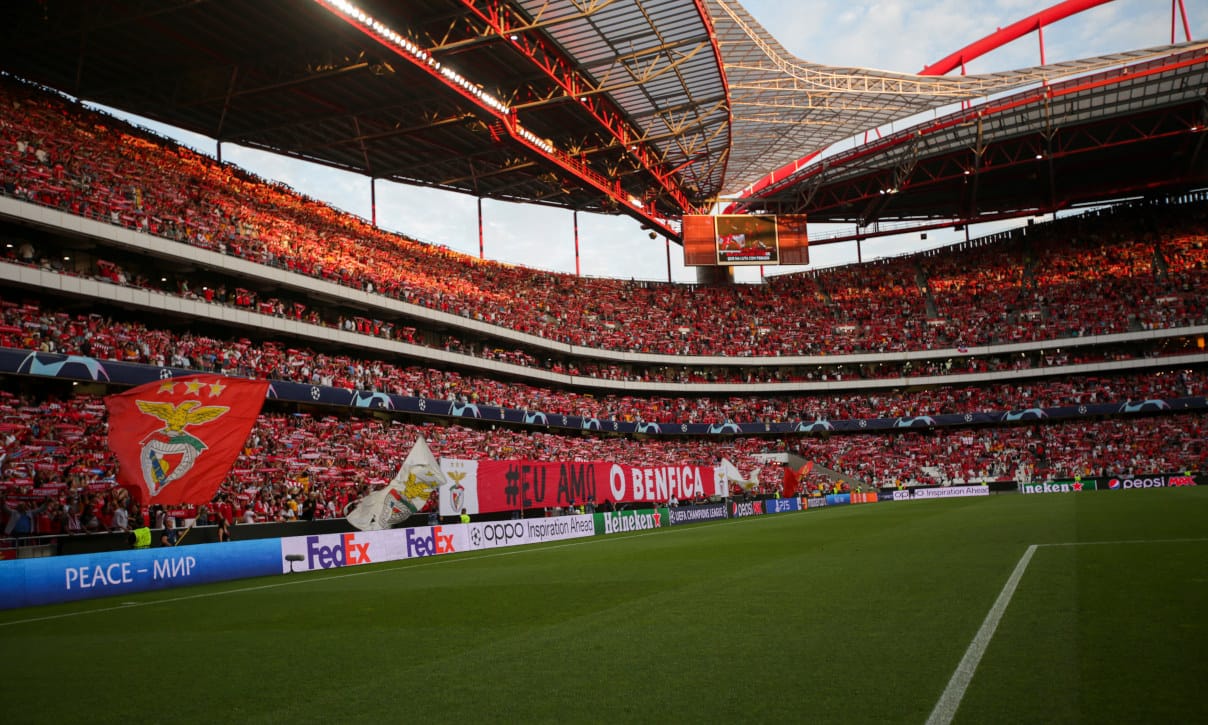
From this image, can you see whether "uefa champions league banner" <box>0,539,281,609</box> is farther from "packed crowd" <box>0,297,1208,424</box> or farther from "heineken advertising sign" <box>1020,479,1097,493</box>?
"heineken advertising sign" <box>1020,479,1097,493</box>

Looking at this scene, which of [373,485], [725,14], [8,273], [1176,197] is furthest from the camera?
[1176,197]

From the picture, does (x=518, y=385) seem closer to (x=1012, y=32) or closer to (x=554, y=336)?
(x=554, y=336)

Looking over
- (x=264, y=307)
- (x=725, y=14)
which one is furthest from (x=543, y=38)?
(x=264, y=307)

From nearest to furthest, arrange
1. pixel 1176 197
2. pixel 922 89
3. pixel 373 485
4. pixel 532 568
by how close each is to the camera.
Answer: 1. pixel 532 568
2. pixel 373 485
3. pixel 922 89
4. pixel 1176 197

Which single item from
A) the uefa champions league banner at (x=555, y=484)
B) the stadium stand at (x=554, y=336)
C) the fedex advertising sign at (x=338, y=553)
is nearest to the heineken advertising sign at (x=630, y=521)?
the uefa champions league banner at (x=555, y=484)

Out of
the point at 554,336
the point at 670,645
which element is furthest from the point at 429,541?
the point at 554,336

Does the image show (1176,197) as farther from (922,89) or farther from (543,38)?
(543,38)

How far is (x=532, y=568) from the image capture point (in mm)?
19016

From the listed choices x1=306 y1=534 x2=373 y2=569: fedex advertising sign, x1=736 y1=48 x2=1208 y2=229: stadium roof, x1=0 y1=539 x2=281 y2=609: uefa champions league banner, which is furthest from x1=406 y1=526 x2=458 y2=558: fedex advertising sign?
A: x1=736 y1=48 x2=1208 y2=229: stadium roof

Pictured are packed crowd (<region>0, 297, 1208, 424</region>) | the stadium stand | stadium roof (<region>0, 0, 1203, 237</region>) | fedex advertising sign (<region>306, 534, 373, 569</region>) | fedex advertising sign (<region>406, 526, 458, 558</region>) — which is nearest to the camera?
fedex advertising sign (<region>306, 534, 373, 569</region>)

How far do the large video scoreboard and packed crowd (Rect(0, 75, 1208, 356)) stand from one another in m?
8.14

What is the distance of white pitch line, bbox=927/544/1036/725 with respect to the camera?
18.0ft

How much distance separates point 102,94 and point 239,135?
7.77m

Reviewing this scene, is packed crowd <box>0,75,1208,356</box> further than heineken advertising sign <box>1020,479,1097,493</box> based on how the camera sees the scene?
No
